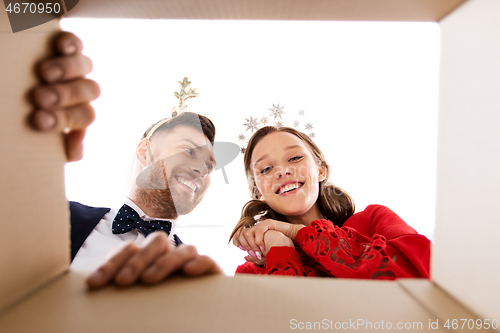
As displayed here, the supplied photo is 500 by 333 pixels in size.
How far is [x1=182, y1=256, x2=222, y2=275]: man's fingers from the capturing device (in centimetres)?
28

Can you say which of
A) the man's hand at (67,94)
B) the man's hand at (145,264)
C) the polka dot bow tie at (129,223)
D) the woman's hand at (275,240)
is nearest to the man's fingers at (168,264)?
the man's hand at (145,264)

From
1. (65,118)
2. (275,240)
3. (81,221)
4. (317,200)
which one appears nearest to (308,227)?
(275,240)

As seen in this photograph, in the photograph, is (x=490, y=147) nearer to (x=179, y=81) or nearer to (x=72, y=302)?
(x=72, y=302)

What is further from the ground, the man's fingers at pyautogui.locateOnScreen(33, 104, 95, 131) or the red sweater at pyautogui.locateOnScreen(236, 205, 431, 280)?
the man's fingers at pyautogui.locateOnScreen(33, 104, 95, 131)

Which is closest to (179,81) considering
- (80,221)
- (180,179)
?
(180,179)

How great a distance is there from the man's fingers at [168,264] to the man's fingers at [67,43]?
22 cm

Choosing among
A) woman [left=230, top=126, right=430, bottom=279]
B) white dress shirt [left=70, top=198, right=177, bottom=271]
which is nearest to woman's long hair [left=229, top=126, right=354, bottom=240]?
woman [left=230, top=126, right=430, bottom=279]

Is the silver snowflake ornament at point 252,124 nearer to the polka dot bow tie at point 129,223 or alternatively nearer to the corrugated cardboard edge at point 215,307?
the polka dot bow tie at point 129,223

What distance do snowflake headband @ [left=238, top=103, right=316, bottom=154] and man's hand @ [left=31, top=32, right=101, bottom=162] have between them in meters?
1.00

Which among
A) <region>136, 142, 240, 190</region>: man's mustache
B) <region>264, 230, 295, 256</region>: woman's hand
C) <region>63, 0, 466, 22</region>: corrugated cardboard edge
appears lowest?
<region>264, 230, 295, 256</region>: woman's hand

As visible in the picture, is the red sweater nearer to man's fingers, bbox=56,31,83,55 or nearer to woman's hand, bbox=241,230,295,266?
woman's hand, bbox=241,230,295,266

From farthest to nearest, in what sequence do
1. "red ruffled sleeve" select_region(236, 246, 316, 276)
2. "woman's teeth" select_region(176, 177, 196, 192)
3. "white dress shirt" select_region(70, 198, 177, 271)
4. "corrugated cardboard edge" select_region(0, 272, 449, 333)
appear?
"woman's teeth" select_region(176, 177, 196, 192) < "white dress shirt" select_region(70, 198, 177, 271) < "red ruffled sleeve" select_region(236, 246, 316, 276) < "corrugated cardboard edge" select_region(0, 272, 449, 333)

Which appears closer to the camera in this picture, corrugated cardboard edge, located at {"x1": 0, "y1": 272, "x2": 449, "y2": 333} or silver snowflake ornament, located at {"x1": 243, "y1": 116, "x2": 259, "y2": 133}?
corrugated cardboard edge, located at {"x1": 0, "y1": 272, "x2": 449, "y2": 333}

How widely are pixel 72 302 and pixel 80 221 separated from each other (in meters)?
1.03
